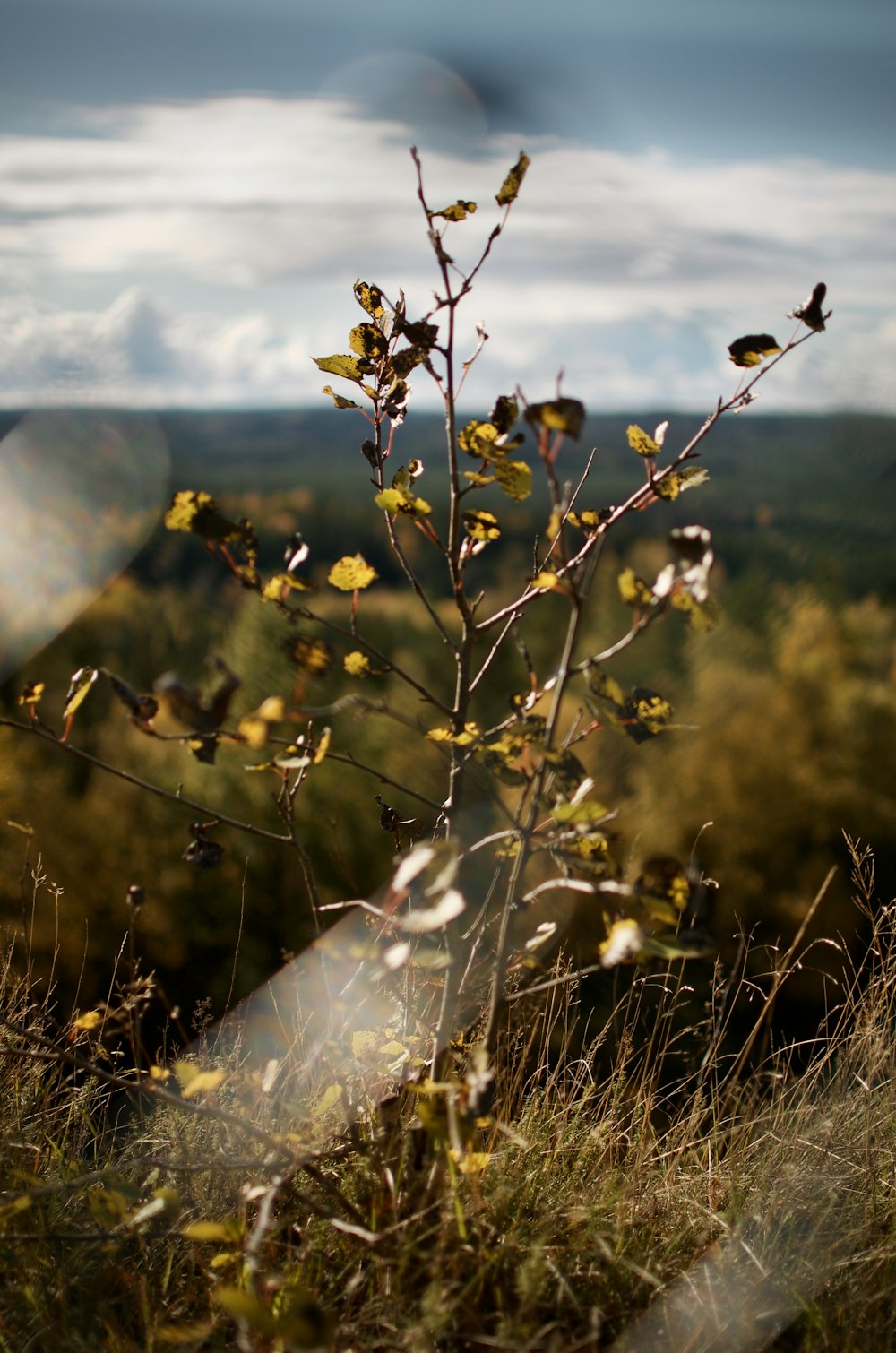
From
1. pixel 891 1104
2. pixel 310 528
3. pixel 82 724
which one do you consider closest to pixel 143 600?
pixel 82 724

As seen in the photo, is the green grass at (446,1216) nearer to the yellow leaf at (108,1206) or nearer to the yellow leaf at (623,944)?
the yellow leaf at (108,1206)

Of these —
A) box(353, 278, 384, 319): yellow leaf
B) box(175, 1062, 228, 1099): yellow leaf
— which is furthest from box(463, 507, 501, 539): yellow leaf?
box(175, 1062, 228, 1099): yellow leaf

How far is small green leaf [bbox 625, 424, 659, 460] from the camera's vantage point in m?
1.79

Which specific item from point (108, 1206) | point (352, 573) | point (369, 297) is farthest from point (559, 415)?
point (108, 1206)

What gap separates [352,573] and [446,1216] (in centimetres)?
108

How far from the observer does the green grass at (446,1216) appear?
1.57m

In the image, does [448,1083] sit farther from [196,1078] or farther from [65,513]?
[65,513]

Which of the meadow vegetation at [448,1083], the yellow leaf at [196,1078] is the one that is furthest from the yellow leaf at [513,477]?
the yellow leaf at [196,1078]

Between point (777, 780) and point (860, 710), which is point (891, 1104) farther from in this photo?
point (860, 710)

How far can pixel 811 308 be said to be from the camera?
5.10 feet

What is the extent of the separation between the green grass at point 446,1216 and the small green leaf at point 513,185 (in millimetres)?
1345

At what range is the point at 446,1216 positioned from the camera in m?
1.62

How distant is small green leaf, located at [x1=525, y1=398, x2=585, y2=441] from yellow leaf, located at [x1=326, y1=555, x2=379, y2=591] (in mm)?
410

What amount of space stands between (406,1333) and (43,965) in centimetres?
1509
